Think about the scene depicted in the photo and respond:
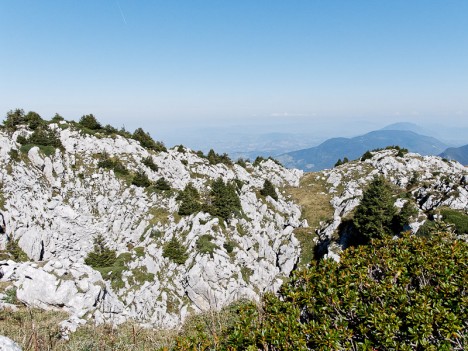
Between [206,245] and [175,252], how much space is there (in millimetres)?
4161

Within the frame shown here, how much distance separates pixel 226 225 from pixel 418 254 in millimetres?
29980

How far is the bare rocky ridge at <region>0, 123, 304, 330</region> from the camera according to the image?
81.8 ft

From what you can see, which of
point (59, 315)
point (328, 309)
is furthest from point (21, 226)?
point (328, 309)

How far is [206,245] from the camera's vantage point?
116 ft

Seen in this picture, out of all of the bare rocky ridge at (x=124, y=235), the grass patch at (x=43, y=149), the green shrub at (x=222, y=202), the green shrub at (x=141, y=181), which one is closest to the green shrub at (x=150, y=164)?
the bare rocky ridge at (x=124, y=235)

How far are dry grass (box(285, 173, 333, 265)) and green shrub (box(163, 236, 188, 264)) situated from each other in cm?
2192

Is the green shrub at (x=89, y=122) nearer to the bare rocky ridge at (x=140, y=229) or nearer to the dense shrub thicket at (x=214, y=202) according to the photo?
the bare rocky ridge at (x=140, y=229)

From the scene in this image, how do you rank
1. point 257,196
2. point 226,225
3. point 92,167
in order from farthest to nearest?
point 257,196 < point 92,167 < point 226,225

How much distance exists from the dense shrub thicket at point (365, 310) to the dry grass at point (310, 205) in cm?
3356

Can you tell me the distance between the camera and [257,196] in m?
56.8

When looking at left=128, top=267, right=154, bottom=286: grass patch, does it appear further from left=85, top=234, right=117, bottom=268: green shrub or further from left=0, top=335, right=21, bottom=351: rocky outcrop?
left=0, top=335, right=21, bottom=351: rocky outcrop

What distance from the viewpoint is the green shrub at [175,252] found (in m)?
34.4

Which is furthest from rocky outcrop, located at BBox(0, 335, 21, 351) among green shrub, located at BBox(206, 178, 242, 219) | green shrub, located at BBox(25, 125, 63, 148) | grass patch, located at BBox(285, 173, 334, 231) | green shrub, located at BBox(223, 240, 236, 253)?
grass patch, located at BBox(285, 173, 334, 231)

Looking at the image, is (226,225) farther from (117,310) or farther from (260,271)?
(117,310)
